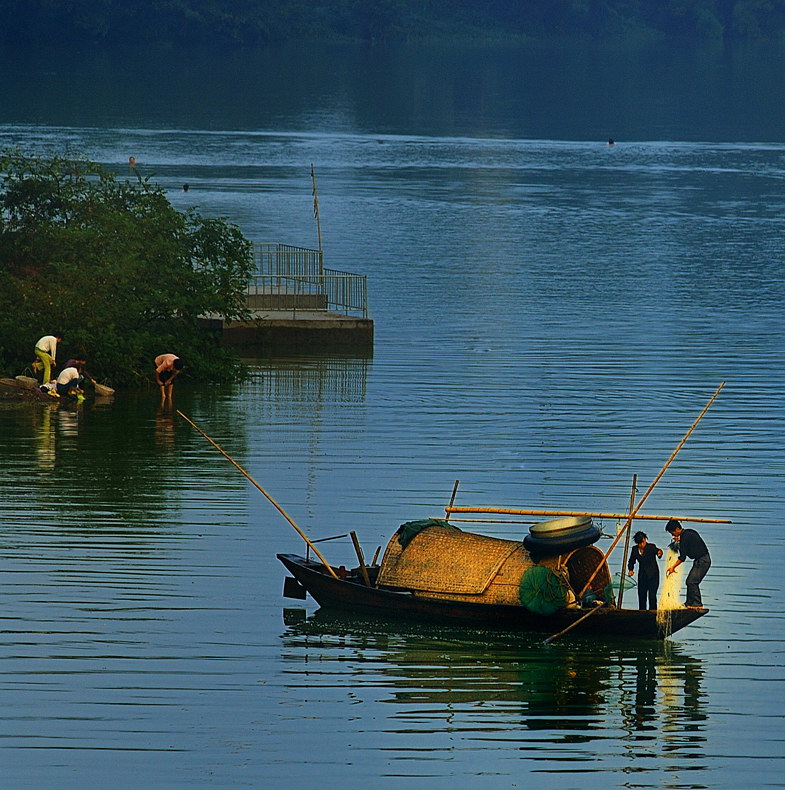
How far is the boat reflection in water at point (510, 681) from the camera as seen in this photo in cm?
1606

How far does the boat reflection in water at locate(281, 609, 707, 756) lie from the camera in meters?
16.1

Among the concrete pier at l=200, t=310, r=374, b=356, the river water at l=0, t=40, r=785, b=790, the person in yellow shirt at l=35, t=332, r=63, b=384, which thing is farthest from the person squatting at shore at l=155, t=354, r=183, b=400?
the concrete pier at l=200, t=310, r=374, b=356

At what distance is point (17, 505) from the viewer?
2356 cm

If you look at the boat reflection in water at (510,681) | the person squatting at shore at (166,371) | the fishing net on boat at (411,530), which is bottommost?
the boat reflection in water at (510,681)

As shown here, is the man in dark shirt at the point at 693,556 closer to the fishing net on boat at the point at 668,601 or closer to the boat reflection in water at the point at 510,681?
the fishing net on boat at the point at 668,601

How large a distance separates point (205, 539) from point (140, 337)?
10813 millimetres

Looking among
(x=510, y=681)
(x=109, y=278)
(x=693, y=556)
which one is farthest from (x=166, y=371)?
(x=510, y=681)

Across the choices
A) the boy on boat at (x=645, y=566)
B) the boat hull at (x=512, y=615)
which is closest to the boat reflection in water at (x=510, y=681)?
the boat hull at (x=512, y=615)

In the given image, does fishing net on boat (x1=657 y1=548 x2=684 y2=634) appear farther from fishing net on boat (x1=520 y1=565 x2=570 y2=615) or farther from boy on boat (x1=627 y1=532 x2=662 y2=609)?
fishing net on boat (x1=520 y1=565 x2=570 y2=615)

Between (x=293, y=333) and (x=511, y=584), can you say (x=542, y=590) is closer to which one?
(x=511, y=584)

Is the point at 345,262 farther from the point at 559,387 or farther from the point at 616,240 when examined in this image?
the point at 559,387

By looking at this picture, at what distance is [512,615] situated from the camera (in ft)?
58.3

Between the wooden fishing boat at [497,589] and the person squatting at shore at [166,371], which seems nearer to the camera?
the wooden fishing boat at [497,589]

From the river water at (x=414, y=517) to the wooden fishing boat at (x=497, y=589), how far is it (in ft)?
1.16
